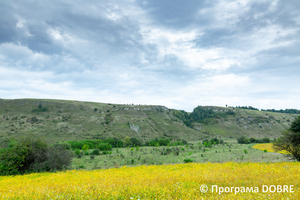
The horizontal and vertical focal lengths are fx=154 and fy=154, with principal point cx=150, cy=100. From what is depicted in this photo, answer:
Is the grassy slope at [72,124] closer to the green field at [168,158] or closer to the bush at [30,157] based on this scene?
the green field at [168,158]

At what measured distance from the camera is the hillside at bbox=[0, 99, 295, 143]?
7075 centimetres

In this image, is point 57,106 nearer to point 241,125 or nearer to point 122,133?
point 122,133

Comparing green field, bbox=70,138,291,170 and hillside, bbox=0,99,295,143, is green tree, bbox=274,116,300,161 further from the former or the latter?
hillside, bbox=0,99,295,143

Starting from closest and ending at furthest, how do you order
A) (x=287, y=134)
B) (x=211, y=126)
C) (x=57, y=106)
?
(x=287, y=134)
(x=57, y=106)
(x=211, y=126)

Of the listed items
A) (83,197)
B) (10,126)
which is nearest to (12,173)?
(83,197)

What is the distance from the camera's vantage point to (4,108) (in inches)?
3568

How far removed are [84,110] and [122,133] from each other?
44352mm

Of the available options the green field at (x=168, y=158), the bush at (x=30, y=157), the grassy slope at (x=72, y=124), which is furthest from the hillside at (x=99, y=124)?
the bush at (x=30, y=157)

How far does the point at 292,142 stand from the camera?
18891 millimetres

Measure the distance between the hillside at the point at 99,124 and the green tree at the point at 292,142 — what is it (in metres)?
62.9

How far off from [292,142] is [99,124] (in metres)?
84.1

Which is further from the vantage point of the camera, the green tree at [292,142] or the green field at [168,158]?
the green field at [168,158]

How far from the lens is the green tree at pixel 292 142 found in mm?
18625

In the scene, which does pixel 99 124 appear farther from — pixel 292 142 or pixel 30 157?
pixel 292 142
